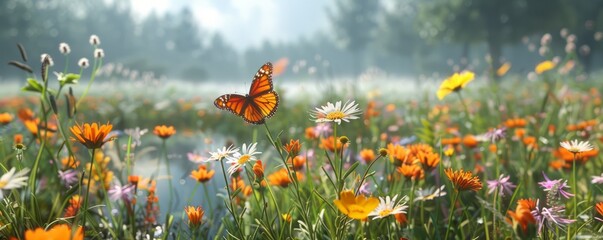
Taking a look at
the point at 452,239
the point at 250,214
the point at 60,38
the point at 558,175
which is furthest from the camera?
the point at 60,38

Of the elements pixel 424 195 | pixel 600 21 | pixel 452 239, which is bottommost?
pixel 452 239

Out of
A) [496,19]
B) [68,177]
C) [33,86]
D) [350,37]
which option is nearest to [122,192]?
[68,177]

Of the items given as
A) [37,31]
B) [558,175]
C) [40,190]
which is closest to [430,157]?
[558,175]

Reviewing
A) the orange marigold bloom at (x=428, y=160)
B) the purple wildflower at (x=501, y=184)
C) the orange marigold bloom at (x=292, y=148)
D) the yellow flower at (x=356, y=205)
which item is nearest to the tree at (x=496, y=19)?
the purple wildflower at (x=501, y=184)

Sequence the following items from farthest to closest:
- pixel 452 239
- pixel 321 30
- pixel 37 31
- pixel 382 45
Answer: pixel 321 30
pixel 382 45
pixel 37 31
pixel 452 239

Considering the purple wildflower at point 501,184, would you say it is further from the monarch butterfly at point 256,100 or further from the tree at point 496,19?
the tree at point 496,19

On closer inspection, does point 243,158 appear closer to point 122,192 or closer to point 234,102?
point 234,102

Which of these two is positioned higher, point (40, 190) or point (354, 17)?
point (354, 17)

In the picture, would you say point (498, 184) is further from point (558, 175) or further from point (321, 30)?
point (321, 30)
